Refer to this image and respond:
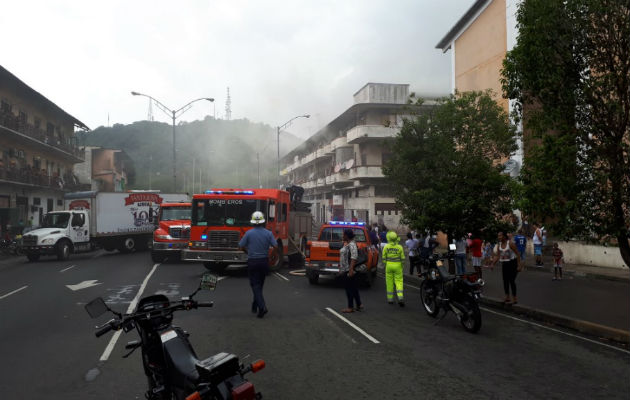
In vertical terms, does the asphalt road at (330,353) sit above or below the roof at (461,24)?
below

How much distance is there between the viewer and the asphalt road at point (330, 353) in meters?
4.97

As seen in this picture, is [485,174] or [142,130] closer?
[485,174]

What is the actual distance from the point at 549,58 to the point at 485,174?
4950mm

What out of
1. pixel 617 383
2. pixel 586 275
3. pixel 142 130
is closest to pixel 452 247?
pixel 617 383

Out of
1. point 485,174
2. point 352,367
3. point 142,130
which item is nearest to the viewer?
point 352,367

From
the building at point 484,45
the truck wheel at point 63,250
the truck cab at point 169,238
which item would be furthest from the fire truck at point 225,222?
the building at point 484,45

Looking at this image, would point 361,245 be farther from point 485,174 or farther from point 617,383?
point 617,383

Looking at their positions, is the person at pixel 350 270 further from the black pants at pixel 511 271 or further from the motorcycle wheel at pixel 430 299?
the black pants at pixel 511 271

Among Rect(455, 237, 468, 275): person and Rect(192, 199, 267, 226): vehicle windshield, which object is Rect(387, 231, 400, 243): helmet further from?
Rect(192, 199, 267, 226): vehicle windshield

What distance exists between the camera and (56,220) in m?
21.4

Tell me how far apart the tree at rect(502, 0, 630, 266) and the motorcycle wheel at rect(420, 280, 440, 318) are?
2.33 metres

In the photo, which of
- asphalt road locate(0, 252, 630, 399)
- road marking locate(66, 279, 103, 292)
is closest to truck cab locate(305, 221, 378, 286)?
asphalt road locate(0, 252, 630, 399)

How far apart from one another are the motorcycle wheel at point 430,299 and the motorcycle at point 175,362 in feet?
18.8

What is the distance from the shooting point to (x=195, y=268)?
16.9m
